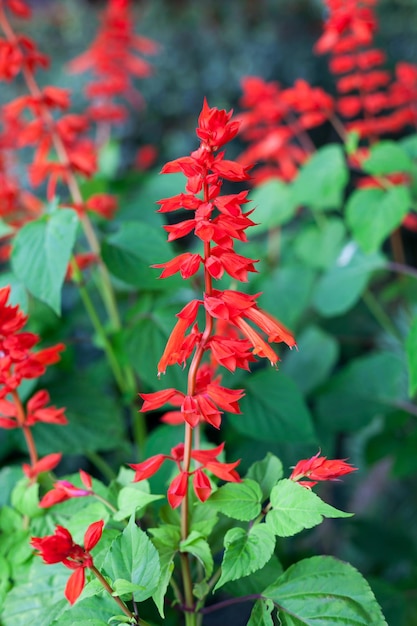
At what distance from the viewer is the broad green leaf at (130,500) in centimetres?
56

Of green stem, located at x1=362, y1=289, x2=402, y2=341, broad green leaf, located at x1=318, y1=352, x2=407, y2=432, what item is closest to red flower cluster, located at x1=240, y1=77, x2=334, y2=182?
green stem, located at x1=362, y1=289, x2=402, y2=341

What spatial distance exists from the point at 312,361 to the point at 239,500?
662 millimetres

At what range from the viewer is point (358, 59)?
46.8 inches

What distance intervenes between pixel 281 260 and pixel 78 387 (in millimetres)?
680

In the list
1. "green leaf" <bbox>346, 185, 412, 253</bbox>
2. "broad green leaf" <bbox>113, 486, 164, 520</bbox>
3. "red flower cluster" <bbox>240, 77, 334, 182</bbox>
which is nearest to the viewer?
"broad green leaf" <bbox>113, 486, 164, 520</bbox>

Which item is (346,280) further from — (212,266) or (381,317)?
(212,266)

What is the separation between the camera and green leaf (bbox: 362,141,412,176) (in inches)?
40.1

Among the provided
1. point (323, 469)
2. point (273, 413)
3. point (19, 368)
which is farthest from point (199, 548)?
point (273, 413)

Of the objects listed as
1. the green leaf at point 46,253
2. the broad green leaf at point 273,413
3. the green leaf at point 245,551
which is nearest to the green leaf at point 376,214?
the broad green leaf at point 273,413

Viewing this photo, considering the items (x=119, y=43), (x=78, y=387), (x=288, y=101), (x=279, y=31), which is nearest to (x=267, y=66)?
(x=279, y=31)

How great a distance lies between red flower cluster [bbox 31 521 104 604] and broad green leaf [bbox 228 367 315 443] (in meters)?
0.38

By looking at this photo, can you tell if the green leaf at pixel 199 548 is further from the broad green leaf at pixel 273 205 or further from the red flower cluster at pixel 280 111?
the red flower cluster at pixel 280 111

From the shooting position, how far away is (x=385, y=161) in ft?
3.40

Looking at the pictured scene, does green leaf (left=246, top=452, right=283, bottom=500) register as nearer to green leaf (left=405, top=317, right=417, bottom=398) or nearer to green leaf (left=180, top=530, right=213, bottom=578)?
Answer: green leaf (left=180, top=530, right=213, bottom=578)
